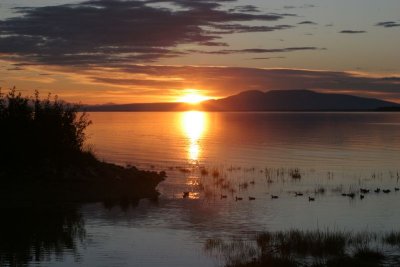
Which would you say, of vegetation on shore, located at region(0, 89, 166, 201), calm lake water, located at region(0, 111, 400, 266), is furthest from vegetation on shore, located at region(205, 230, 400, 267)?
vegetation on shore, located at region(0, 89, 166, 201)

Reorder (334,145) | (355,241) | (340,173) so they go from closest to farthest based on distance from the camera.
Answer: (355,241) < (340,173) < (334,145)

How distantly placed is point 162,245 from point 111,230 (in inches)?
179

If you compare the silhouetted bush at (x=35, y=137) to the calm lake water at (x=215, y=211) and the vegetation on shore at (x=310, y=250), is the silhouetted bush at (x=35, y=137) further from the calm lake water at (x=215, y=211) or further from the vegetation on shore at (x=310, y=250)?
the vegetation on shore at (x=310, y=250)

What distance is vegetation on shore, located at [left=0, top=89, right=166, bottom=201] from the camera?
40.3 metres

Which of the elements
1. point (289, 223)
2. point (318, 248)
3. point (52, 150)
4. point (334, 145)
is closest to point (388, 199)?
point (289, 223)

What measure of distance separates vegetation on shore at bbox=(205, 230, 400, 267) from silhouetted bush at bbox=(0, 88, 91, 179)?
1886 cm

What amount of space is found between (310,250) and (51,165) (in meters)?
23.1

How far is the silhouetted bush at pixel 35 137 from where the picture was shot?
42156 mm

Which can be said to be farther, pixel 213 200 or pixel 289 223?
pixel 213 200

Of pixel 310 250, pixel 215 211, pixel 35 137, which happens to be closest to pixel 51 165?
pixel 35 137

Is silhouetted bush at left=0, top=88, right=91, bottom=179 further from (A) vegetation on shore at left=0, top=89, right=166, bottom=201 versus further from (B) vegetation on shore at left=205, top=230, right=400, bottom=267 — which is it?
(B) vegetation on shore at left=205, top=230, right=400, bottom=267

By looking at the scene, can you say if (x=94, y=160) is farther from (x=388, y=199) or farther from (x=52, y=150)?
(x=388, y=199)

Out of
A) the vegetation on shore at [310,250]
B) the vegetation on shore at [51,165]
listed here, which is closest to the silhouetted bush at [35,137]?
the vegetation on shore at [51,165]

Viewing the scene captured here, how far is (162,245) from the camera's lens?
27.5 metres
